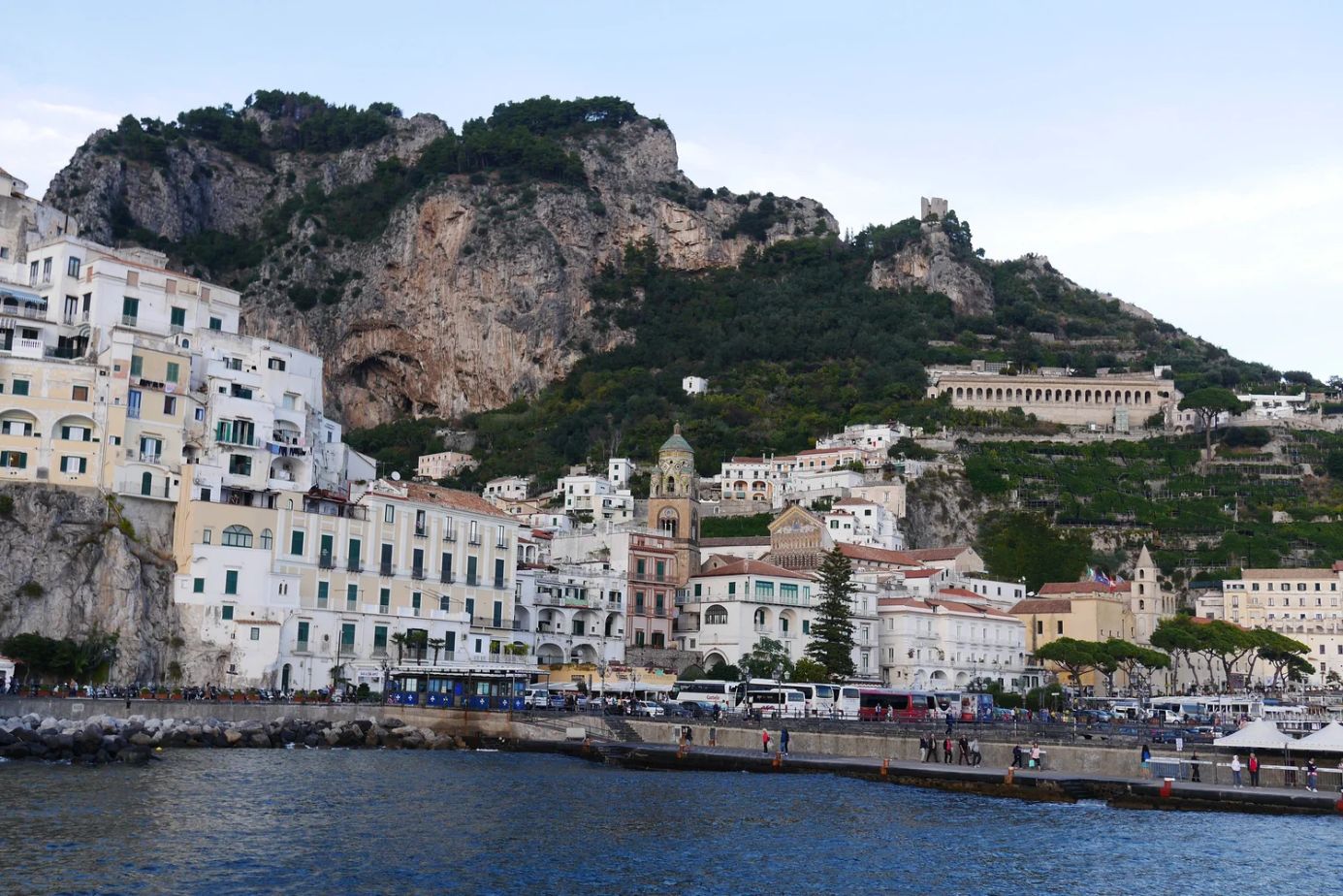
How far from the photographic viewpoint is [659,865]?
1307 inches

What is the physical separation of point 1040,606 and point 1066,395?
5062 centimetres

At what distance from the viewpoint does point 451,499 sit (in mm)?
77500

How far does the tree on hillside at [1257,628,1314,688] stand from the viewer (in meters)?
103

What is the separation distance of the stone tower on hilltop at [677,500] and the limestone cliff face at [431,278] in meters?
61.1

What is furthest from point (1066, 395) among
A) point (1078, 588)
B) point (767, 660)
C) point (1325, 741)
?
point (1325, 741)

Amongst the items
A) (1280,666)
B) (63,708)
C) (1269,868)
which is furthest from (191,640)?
(1280,666)

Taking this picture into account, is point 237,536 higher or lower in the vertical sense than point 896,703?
higher

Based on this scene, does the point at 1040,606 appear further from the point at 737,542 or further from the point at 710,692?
the point at 710,692

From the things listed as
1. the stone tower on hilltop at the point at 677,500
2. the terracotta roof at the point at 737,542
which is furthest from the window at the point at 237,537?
the terracotta roof at the point at 737,542

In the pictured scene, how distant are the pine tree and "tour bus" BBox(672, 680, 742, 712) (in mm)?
7481

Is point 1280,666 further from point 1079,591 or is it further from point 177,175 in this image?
point 177,175

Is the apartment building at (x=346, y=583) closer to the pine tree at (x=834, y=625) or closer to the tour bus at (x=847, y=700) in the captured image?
the tour bus at (x=847, y=700)

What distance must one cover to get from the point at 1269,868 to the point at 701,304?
13740cm

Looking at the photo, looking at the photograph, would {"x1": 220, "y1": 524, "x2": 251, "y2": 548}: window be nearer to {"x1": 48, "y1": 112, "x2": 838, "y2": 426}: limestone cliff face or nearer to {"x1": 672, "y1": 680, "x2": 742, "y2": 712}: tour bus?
{"x1": 672, "y1": 680, "x2": 742, "y2": 712}: tour bus
